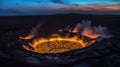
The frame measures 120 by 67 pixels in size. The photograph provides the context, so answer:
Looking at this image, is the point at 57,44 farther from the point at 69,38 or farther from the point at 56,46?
the point at 69,38

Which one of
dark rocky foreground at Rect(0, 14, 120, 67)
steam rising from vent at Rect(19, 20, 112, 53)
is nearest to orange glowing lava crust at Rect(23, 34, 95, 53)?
steam rising from vent at Rect(19, 20, 112, 53)

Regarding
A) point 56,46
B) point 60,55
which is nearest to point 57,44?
point 56,46

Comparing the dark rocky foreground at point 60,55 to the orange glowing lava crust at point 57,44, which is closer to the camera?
the dark rocky foreground at point 60,55

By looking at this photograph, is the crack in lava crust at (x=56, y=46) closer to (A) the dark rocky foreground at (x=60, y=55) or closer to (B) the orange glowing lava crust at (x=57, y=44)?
(B) the orange glowing lava crust at (x=57, y=44)

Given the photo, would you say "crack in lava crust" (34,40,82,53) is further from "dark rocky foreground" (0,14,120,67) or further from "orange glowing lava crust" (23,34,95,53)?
"dark rocky foreground" (0,14,120,67)

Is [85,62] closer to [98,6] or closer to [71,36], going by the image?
[71,36]

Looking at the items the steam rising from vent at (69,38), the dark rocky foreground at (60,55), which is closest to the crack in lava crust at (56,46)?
the steam rising from vent at (69,38)

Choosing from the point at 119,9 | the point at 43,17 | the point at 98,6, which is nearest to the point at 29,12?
the point at 43,17

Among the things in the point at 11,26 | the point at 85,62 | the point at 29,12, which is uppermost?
the point at 29,12
